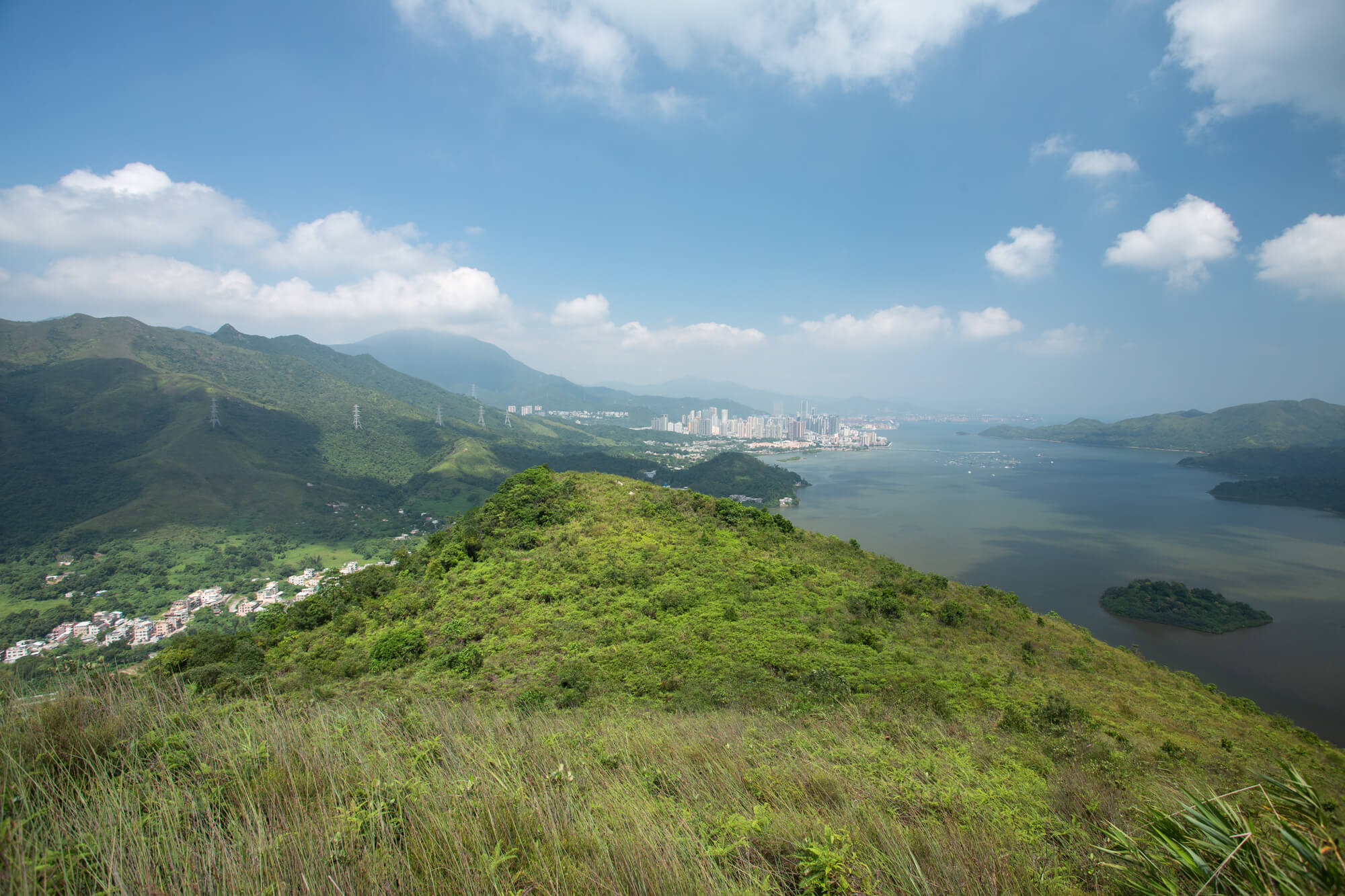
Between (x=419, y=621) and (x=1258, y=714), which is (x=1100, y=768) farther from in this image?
(x=419, y=621)

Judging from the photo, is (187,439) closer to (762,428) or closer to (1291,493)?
(762,428)

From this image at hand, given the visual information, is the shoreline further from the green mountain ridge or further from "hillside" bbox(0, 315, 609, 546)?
"hillside" bbox(0, 315, 609, 546)

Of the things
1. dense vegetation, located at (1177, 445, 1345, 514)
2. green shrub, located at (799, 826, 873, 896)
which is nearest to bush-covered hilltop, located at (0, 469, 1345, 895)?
green shrub, located at (799, 826, 873, 896)

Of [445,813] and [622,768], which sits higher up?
[445,813]

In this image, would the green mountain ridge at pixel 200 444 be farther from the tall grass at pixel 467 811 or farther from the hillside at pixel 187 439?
the tall grass at pixel 467 811

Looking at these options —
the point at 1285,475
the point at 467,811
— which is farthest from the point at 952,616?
the point at 1285,475

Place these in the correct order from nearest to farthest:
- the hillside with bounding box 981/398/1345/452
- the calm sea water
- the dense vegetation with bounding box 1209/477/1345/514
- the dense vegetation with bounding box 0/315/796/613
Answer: the calm sea water, the dense vegetation with bounding box 0/315/796/613, the dense vegetation with bounding box 1209/477/1345/514, the hillside with bounding box 981/398/1345/452
